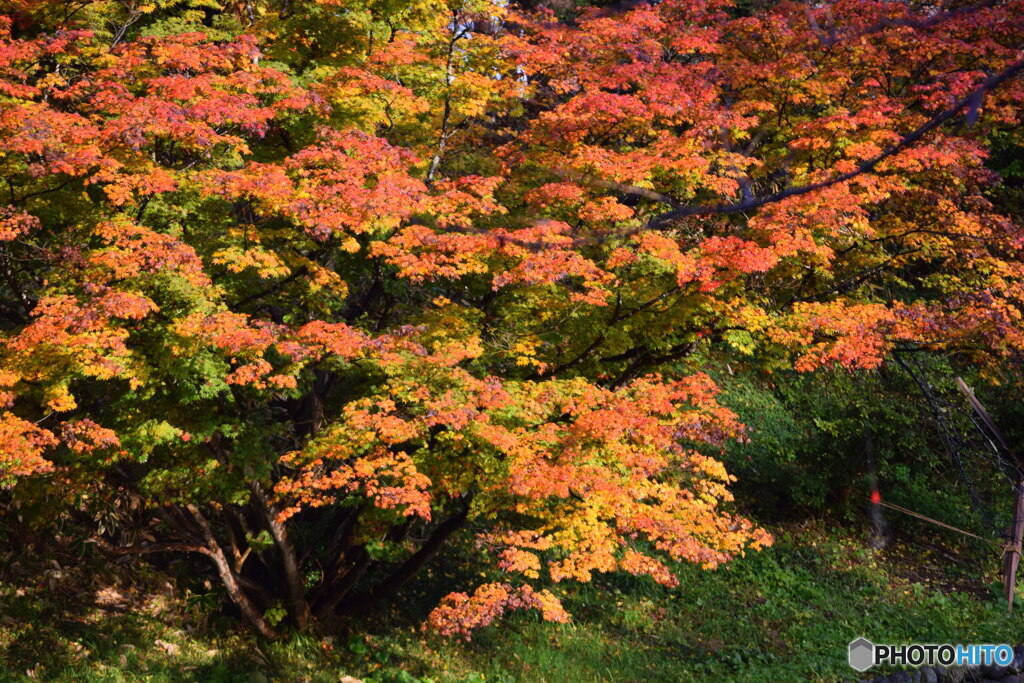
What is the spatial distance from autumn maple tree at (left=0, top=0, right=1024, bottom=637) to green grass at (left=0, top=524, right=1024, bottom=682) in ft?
2.77

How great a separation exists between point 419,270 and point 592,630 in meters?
7.38

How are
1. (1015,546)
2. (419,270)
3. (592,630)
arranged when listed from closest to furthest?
(419,270) < (1015,546) < (592,630)

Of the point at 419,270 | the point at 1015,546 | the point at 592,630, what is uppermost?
the point at 419,270

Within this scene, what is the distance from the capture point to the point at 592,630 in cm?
1309

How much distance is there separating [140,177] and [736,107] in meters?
10.4

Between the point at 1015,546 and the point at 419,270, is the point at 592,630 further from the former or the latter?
the point at 419,270

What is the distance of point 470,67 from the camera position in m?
12.5

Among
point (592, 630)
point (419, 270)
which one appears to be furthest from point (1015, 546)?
point (419, 270)

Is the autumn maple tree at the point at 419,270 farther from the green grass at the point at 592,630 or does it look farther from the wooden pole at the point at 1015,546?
the wooden pole at the point at 1015,546

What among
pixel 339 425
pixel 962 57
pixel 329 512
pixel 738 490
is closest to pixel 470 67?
pixel 339 425

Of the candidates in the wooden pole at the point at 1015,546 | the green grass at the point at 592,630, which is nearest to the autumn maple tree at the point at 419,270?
the green grass at the point at 592,630

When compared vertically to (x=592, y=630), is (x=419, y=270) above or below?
above

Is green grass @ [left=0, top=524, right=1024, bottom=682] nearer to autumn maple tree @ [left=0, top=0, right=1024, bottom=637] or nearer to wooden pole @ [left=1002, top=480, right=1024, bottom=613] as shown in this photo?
wooden pole @ [left=1002, top=480, right=1024, bottom=613]

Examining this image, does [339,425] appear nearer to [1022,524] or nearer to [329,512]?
[329,512]
